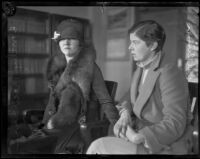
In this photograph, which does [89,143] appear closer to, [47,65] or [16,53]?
[47,65]

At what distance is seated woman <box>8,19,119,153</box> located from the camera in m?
1.45

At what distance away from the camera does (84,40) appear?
145 cm

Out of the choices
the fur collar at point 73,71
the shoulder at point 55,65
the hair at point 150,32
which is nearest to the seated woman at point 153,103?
the hair at point 150,32

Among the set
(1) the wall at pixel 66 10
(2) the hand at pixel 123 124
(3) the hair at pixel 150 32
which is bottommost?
(2) the hand at pixel 123 124

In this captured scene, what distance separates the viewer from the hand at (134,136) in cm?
142

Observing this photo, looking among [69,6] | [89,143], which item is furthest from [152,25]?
[89,143]

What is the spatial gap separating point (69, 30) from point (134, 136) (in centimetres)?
74

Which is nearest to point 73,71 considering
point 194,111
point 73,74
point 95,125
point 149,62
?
point 73,74

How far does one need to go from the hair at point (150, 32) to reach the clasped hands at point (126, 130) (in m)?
0.44

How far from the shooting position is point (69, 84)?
1465 mm

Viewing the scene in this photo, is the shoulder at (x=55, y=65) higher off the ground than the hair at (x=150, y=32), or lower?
lower

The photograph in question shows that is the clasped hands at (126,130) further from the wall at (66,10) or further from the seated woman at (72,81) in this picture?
the wall at (66,10)

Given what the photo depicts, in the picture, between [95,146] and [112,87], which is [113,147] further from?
[112,87]

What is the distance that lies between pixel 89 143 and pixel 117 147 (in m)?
0.17
